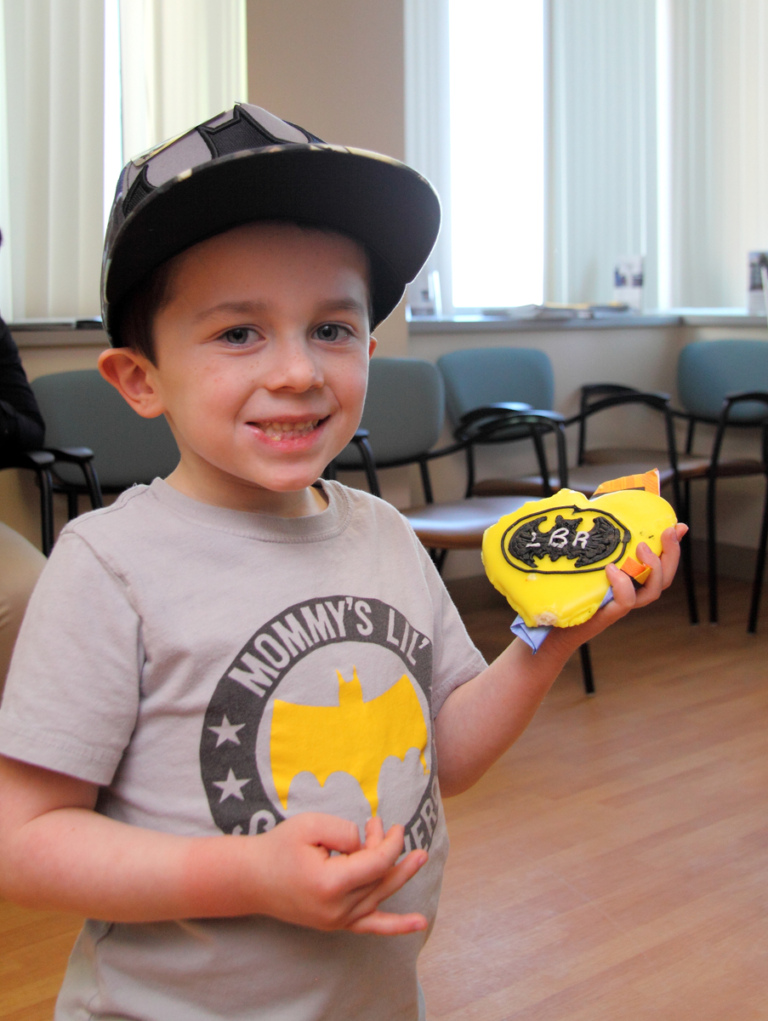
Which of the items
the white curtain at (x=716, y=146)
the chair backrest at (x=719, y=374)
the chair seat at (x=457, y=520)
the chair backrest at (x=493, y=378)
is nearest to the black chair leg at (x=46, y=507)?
the chair seat at (x=457, y=520)

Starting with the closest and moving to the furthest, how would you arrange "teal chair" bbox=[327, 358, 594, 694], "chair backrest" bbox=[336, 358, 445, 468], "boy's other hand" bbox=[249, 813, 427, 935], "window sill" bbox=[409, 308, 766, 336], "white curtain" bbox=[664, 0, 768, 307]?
"boy's other hand" bbox=[249, 813, 427, 935] → "teal chair" bbox=[327, 358, 594, 694] → "chair backrest" bbox=[336, 358, 445, 468] → "window sill" bbox=[409, 308, 766, 336] → "white curtain" bbox=[664, 0, 768, 307]

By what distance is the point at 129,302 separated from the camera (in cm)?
70

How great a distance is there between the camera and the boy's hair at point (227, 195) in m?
0.62

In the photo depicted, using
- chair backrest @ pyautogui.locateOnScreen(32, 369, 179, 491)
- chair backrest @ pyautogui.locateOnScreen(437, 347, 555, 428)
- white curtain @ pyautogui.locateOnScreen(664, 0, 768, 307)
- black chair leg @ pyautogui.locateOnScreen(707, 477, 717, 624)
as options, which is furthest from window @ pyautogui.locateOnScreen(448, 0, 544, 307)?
chair backrest @ pyautogui.locateOnScreen(32, 369, 179, 491)

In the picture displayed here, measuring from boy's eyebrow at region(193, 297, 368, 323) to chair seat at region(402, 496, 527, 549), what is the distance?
5.22 ft

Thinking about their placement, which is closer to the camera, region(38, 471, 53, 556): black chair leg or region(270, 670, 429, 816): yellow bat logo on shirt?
region(270, 670, 429, 816): yellow bat logo on shirt

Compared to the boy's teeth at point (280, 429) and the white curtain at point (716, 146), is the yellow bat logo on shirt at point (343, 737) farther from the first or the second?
the white curtain at point (716, 146)

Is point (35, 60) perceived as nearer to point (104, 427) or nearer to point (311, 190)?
point (104, 427)

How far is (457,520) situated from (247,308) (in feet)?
6.38

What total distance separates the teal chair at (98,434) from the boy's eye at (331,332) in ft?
6.33

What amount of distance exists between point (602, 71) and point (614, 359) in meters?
1.52

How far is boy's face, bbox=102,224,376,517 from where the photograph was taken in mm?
645

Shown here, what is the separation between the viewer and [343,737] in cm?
66

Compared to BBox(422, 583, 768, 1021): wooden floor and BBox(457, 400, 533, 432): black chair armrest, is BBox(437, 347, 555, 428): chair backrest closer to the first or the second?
BBox(457, 400, 533, 432): black chair armrest
